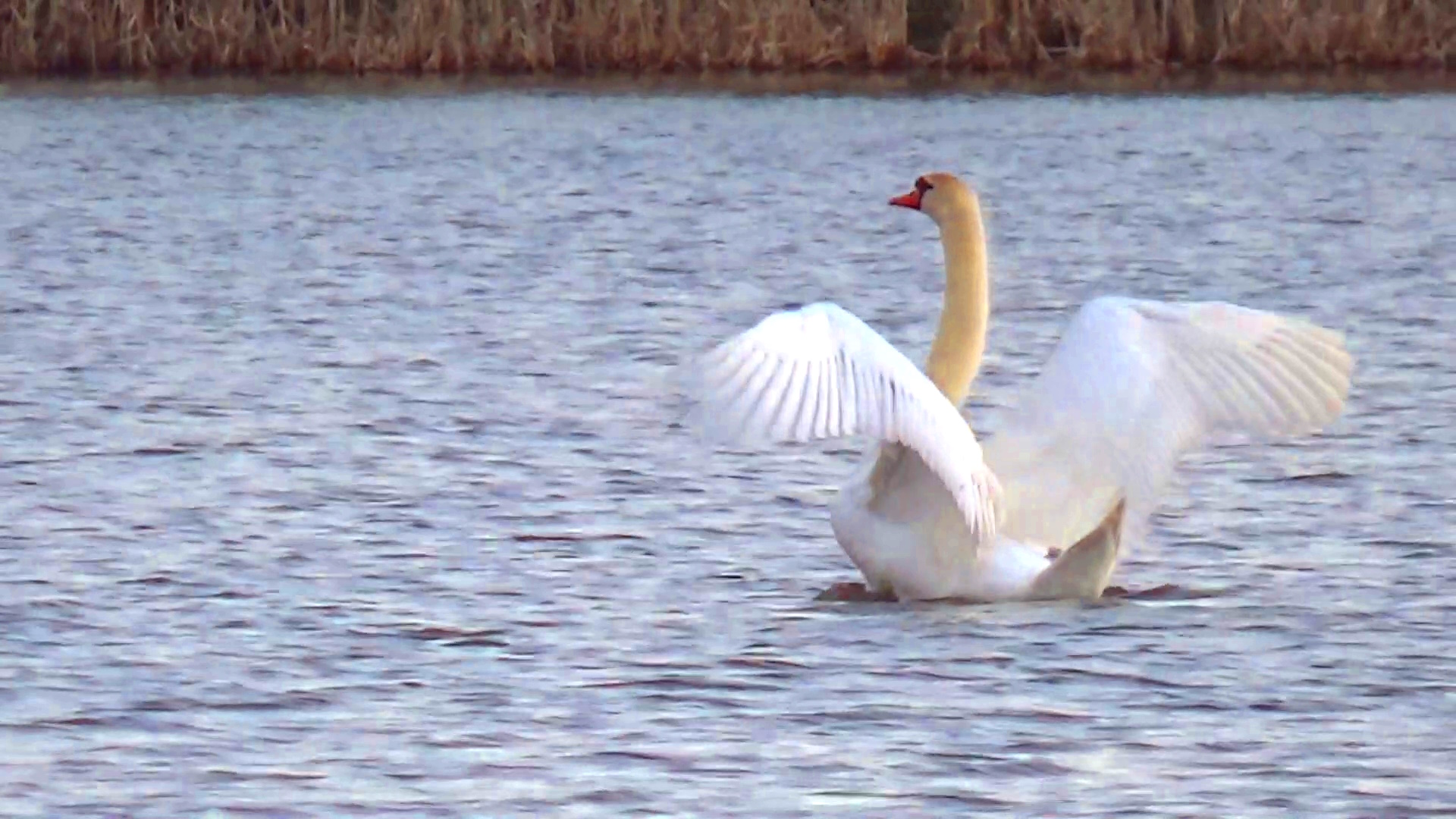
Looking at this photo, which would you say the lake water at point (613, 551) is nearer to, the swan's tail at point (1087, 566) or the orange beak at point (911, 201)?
the swan's tail at point (1087, 566)

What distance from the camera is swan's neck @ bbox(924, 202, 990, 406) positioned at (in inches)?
293

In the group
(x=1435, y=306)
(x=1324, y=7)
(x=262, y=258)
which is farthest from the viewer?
(x=1324, y=7)

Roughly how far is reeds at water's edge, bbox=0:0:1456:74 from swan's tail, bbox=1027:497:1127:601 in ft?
64.5

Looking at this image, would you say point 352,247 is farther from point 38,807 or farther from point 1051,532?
point 38,807

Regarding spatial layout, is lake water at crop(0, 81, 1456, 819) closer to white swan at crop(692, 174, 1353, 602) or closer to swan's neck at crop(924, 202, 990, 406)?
white swan at crop(692, 174, 1353, 602)

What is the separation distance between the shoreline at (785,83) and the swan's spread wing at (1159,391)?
66.3 feet

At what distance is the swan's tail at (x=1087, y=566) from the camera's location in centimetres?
696

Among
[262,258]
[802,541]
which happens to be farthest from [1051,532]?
[262,258]

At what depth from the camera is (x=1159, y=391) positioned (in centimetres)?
712

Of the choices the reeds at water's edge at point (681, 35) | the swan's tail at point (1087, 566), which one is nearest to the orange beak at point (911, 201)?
the swan's tail at point (1087, 566)

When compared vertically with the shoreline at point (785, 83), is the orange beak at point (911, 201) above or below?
above

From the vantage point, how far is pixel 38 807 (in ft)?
18.0

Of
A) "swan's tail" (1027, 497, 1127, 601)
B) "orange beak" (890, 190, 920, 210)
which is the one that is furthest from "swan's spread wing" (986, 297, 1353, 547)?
"orange beak" (890, 190, 920, 210)

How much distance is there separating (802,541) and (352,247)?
9.46 meters
